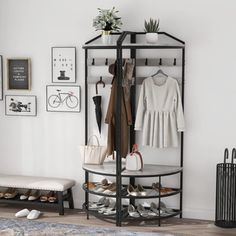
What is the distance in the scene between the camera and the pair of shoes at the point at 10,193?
211 inches

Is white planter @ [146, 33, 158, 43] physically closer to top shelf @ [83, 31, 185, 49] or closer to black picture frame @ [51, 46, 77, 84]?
top shelf @ [83, 31, 185, 49]

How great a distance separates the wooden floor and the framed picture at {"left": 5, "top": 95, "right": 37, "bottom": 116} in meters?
1.03

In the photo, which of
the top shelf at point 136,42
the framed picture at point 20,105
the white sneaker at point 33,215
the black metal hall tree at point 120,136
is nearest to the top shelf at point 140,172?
the black metal hall tree at point 120,136

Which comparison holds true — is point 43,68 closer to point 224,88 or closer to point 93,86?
point 93,86

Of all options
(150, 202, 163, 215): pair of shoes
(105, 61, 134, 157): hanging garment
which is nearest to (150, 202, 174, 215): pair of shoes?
(150, 202, 163, 215): pair of shoes

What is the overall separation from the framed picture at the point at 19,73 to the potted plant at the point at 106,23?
3.21ft

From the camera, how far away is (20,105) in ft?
18.0

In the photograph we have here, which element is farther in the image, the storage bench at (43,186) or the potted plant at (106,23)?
the storage bench at (43,186)

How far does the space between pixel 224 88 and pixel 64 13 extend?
1787 millimetres

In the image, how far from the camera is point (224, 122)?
16.0ft

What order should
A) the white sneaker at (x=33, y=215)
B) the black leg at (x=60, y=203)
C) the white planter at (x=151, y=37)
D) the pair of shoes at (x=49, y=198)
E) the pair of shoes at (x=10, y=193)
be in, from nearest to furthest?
the white planter at (x=151, y=37) < the white sneaker at (x=33, y=215) < the black leg at (x=60, y=203) < the pair of shoes at (x=49, y=198) < the pair of shoes at (x=10, y=193)

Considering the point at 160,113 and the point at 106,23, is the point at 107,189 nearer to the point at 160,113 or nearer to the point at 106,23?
the point at 160,113

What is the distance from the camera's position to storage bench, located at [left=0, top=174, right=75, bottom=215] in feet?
16.8

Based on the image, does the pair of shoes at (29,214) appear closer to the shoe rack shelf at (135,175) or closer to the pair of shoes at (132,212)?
the shoe rack shelf at (135,175)
